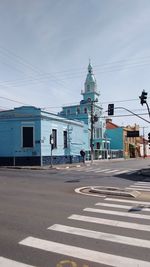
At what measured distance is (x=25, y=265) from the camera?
18.5 feet

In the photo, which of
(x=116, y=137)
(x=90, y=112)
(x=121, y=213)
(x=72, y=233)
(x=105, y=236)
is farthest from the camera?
Answer: (x=116, y=137)

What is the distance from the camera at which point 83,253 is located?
247 inches

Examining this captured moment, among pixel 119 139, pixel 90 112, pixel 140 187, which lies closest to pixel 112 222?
pixel 140 187

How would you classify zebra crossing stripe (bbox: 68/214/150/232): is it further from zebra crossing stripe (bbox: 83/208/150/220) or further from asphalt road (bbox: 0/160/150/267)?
zebra crossing stripe (bbox: 83/208/150/220)

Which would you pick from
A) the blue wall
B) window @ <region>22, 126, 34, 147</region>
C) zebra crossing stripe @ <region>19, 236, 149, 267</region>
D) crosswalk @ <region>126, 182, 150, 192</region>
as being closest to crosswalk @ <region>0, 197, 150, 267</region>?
zebra crossing stripe @ <region>19, 236, 149, 267</region>

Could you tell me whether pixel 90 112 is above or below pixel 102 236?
above

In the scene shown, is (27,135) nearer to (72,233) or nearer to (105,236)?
(72,233)

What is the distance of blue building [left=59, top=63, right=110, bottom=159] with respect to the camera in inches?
2423

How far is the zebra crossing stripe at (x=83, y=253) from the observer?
5768mm

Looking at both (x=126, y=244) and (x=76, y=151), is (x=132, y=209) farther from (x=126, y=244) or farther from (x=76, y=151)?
(x=76, y=151)

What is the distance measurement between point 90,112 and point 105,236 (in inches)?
2160

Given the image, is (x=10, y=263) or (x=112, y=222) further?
(x=112, y=222)

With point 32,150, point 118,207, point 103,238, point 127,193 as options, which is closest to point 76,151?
point 32,150

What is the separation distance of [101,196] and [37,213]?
183 inches
